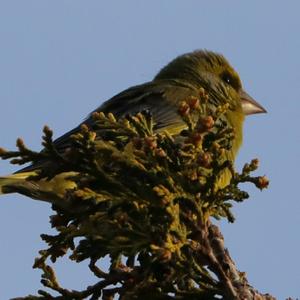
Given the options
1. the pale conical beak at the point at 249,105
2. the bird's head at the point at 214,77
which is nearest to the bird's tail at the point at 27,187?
the bird's head at the point at 214,77

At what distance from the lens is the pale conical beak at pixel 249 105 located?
25.3 ft

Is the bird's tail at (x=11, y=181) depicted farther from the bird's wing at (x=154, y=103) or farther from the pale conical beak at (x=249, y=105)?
the pale conical beak at (x=249, y=105)

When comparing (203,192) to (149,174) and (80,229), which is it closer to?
(149,174)

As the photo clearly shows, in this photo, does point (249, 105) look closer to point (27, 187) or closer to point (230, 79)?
point (230, 79)

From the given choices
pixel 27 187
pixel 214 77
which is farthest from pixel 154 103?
pixel 27 187

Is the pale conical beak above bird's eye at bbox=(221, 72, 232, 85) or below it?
below

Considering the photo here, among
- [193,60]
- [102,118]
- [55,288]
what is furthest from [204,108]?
[193,60]

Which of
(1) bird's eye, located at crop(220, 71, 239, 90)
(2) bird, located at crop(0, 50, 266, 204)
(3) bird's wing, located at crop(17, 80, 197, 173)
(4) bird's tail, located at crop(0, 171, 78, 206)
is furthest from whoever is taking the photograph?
(1) bird's eye, located at crop(220, 71, 239, 90)

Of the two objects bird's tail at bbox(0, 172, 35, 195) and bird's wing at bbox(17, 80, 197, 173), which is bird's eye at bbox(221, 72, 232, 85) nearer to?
bird's wing at bbox(17, 80, 197, 173)

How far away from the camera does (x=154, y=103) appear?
6.72 m

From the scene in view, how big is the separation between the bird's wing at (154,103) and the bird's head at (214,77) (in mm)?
379

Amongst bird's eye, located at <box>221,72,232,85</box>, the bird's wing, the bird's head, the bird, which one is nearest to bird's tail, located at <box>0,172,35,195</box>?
the bird

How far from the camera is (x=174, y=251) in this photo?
3.56 metres

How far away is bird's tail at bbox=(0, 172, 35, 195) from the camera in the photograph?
5.18 m
